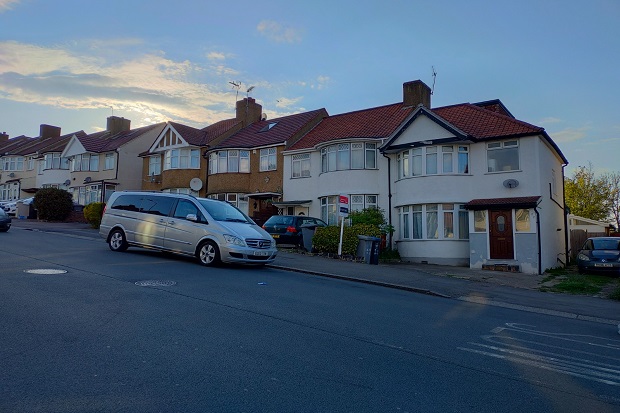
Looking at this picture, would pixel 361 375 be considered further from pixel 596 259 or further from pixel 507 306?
pixel 596 259

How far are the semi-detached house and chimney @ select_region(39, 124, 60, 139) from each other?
45.0 metres

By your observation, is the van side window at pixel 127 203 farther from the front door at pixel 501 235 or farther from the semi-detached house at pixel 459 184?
the front door at pixel 501 235

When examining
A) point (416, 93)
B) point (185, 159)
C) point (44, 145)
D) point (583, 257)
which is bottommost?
point (583, 257)

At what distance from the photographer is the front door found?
62.7 feet

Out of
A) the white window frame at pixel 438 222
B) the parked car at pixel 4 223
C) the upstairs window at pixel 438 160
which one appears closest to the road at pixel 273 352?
the white window frame at pixel 438 222

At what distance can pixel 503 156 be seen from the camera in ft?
66.8

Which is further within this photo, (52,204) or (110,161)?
(110,161)

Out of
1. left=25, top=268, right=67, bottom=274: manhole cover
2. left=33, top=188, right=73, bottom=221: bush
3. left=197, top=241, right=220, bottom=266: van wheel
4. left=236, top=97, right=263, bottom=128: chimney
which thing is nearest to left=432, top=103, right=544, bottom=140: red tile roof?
left=197, top=241, right=220, bottom=266: van wheel

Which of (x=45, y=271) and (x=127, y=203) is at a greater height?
(x=127, y=203)

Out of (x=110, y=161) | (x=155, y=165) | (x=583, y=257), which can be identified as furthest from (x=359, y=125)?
(x=110, y=161)

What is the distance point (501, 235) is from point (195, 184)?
20298 millimetres

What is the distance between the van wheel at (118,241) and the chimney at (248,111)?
70.7ft

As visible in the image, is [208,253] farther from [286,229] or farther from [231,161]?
[231,161]

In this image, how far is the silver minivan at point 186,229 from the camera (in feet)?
41.8
